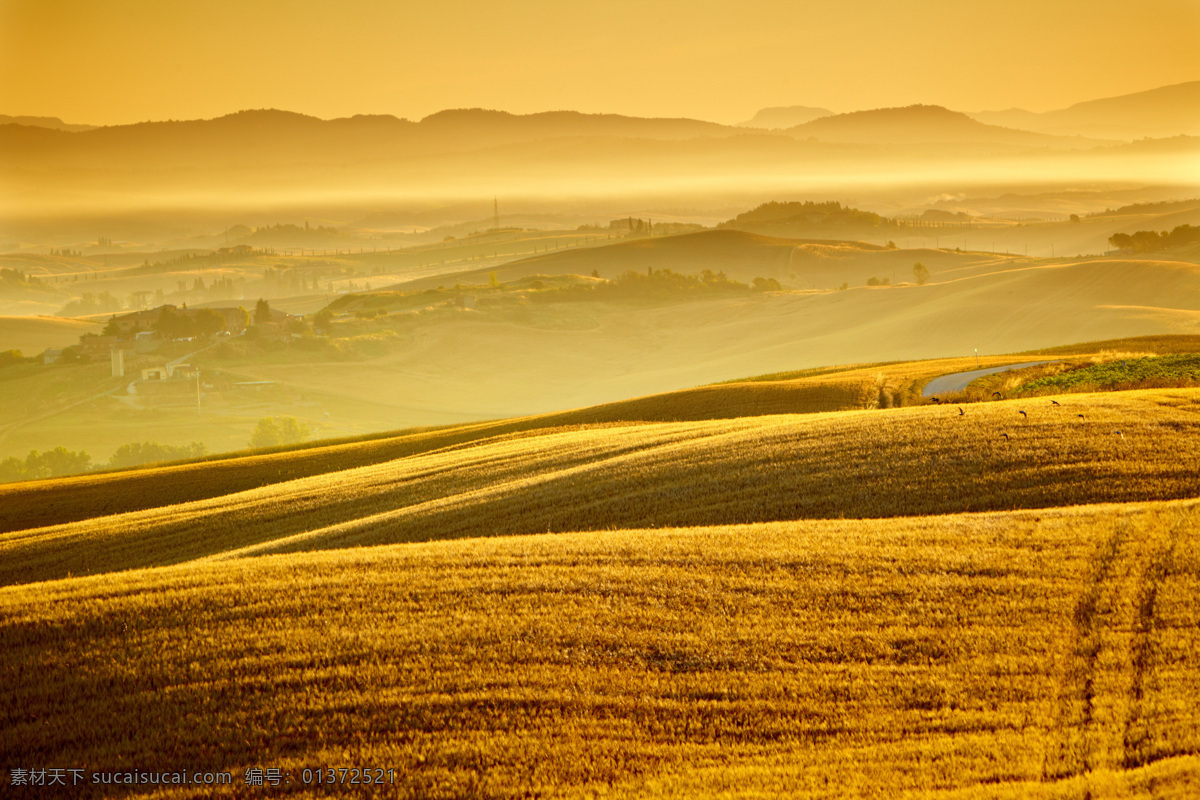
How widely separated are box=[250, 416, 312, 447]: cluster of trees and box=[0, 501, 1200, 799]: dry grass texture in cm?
11700

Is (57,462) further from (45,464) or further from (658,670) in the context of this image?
(658,670)

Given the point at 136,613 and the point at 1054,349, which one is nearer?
the point at 136,613

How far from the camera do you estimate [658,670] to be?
1129cm

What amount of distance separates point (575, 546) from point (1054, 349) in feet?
144

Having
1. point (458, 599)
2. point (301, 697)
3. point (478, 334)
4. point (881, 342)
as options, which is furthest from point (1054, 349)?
point (478, 334)

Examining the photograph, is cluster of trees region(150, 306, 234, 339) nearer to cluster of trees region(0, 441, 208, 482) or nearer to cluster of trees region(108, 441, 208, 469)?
cluster of trees region(108, 441, 208, 469)

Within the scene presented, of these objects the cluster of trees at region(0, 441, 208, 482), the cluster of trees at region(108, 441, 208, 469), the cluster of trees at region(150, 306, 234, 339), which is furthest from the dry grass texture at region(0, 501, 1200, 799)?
the cluster of trees at region(150, 306, 234, 339)

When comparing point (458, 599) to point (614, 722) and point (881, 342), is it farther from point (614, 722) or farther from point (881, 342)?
point (881, 342)

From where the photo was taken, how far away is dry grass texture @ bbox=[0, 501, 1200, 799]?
9.46m

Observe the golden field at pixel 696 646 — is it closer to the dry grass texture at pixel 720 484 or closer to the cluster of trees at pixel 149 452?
the dry grass texture at pixel 720 484

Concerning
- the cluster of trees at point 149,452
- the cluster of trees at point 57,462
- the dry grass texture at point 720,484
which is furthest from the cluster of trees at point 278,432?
the dry grass texture at point 720,484

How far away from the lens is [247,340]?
184 metres

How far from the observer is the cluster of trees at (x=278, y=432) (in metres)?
127

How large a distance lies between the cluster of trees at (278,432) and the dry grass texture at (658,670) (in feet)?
384
